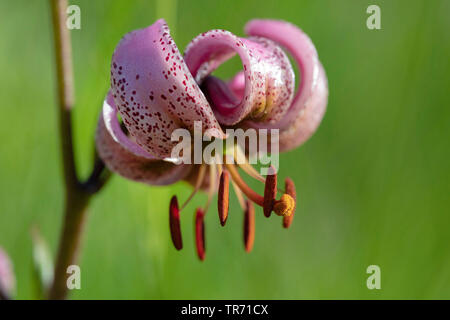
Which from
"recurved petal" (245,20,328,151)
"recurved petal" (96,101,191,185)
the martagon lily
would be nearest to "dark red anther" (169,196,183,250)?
the martagon lily

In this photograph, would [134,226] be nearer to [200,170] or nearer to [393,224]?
[200,170]

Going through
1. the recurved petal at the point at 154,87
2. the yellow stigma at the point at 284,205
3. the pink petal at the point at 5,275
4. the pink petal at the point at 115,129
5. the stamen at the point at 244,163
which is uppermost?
the recurved petal at the point at 154,87

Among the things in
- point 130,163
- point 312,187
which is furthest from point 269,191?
point 312,187

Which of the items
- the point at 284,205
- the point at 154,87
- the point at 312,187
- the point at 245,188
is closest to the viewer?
the point at 154,87

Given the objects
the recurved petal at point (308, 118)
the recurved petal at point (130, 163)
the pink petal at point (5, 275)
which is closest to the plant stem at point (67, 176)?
the recurved petal at point (130, 163)

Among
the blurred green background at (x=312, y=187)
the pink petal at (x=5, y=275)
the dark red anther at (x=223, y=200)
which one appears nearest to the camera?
the dark red anther at (x=223, y=200)

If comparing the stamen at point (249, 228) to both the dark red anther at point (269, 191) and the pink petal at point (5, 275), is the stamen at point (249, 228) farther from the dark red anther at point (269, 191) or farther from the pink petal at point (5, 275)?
the pink petal at point (5, 275)

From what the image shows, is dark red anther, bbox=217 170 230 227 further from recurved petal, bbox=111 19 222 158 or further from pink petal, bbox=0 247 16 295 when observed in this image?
pink petal, bbox=0 247 16 295

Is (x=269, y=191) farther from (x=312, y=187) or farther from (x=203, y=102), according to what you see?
(x=312, y=187)
